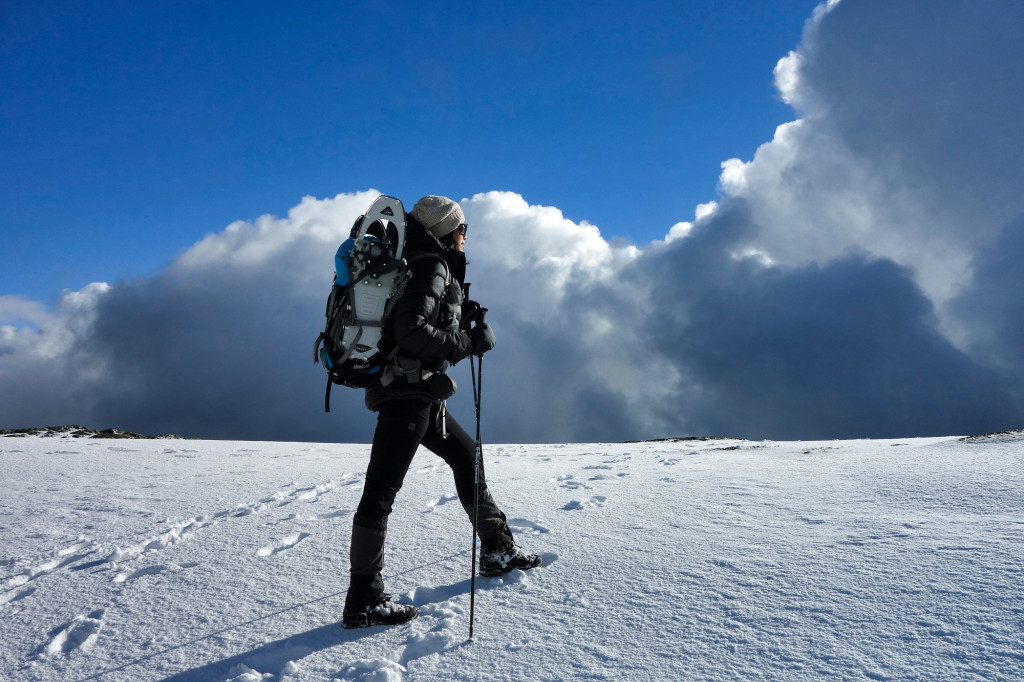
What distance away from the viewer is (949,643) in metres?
2.17

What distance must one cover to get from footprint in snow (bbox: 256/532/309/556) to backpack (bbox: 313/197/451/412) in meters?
1.66

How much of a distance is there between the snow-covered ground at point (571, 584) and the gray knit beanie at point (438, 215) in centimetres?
220

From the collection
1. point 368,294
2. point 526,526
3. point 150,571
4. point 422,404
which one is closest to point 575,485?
point 526,526

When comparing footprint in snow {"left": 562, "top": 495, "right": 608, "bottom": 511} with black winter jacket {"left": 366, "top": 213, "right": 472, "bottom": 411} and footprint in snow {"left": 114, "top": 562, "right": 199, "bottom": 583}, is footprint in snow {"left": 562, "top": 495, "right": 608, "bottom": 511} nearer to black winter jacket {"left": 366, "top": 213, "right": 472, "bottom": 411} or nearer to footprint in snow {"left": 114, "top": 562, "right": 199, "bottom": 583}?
black winter jacket {"left": 366, "top": 213, "right": 472, "bottom": 411}

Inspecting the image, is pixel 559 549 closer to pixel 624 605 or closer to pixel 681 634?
pixel 624 605

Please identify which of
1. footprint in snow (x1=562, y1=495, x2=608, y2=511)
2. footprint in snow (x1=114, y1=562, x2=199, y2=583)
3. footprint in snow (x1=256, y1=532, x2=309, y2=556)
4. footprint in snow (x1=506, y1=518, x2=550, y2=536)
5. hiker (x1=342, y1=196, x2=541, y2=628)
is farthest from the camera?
footprint in snow (x1=562, y1=495, x2=608, y2=511)

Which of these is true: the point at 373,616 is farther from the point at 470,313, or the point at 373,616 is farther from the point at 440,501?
the point at 440,501

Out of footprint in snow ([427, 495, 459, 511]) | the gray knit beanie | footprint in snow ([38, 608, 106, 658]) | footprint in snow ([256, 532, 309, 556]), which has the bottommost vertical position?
footprint in snow ([38, 608, 106, 658])

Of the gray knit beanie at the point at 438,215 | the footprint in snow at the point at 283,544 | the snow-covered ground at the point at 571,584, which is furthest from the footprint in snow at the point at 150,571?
the gray knit beanie at the point at 438,215

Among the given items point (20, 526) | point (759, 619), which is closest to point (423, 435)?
point (759, 619)

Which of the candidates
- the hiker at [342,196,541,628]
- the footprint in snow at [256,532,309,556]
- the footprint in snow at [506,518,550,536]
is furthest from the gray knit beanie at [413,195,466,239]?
the footprint in snow at [256,532,309,556]

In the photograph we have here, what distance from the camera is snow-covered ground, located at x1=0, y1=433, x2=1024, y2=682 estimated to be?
233 centimetres

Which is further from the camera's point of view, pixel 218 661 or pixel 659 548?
pixel 659 548

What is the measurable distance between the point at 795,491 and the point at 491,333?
3.41m
